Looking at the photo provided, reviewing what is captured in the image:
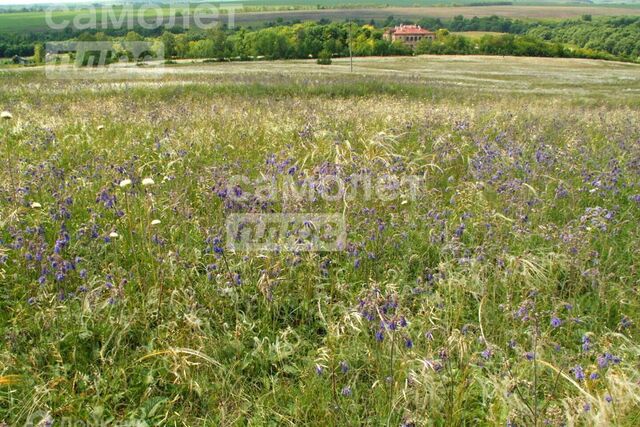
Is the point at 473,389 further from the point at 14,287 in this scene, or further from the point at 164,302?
the point at 14,287

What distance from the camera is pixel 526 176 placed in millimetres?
5961

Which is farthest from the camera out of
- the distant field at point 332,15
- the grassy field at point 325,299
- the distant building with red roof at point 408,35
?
the distant field at point 332,15

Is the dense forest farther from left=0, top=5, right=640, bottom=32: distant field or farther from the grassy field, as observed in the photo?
the grassy field

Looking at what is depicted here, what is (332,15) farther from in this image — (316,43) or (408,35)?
(316,43)

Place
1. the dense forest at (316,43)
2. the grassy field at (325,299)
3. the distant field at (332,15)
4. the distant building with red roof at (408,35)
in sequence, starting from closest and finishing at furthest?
1. the grassy field at (325,299)
2. the dense forest at (316,43)
3. the distant building with red roof at (408,35)
4. the distant field at (332,15)

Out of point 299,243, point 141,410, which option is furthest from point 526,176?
point 141,410

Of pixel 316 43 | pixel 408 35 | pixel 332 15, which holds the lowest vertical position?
pixel 316 43

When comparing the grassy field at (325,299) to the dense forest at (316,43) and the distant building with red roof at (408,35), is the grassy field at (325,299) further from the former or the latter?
the distant building with red roof at (408,35)

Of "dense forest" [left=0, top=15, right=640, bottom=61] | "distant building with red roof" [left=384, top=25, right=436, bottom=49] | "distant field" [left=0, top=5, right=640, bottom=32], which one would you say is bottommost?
"dense forest" [left=0, top=15, right=640, bottom=61]

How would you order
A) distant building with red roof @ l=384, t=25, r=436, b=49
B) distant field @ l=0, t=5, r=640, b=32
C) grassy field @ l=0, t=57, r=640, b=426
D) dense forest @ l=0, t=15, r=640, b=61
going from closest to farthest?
grassy field @ l=0, t=57, r=640, b=426, dense forest @ l=0, t=15, r=640, b=61, distant building with red roof @ l=384, t=25, r=436, b=49, distant field @ l=0, t=5, r=640, b=32

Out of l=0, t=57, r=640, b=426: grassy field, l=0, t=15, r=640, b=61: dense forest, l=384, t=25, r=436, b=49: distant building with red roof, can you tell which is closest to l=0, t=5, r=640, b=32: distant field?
l=384, t=25, r=436, b=49: distant building with red roof

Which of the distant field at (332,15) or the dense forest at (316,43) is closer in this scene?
the dense forest at (316,43)

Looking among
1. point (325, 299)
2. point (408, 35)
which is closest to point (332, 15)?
point (408, 35)

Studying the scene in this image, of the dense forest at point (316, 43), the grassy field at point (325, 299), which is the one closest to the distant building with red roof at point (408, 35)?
the dense forest at point (316, 43)
